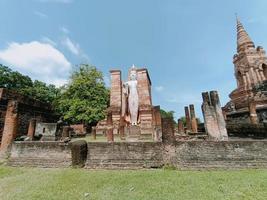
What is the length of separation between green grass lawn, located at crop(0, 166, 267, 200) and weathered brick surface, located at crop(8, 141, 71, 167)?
1309 mm

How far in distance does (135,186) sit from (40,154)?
15.4ft

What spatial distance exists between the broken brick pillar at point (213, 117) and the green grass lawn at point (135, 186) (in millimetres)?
3271

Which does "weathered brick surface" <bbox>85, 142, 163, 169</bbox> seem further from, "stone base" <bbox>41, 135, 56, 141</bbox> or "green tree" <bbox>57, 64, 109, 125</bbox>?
"green tree" <bbox>57, 64, 109, 125</bbox>

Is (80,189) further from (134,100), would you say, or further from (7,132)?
(134,100)

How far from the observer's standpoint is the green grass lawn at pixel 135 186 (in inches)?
140

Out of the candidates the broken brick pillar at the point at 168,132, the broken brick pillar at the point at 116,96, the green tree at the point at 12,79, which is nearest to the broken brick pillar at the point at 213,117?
the broken brick pillar at the point at 168,132

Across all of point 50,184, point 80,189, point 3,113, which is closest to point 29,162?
point 50,184

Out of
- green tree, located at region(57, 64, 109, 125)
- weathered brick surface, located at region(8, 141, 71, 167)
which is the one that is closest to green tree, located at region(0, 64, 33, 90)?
green tree, located at region(57, 64, 109, 125)

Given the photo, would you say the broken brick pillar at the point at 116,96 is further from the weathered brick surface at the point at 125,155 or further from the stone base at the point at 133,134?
the weathered brick surface at the point at 125,155

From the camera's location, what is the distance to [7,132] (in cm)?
800

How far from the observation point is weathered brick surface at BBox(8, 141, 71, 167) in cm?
665

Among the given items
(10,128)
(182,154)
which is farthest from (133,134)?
(10,128)

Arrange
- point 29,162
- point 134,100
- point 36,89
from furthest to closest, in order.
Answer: point 36,89
point 134,100
point 29,162

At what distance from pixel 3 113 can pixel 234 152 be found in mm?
11731
